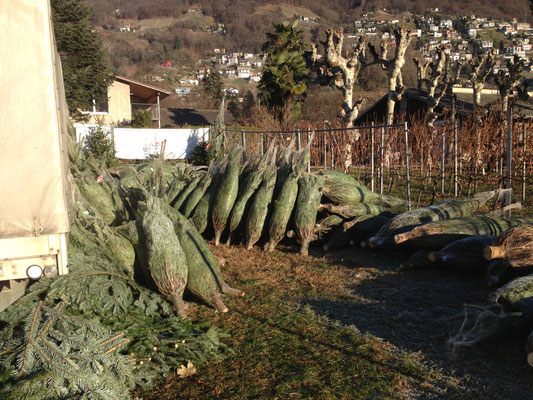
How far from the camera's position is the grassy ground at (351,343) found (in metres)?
3.58

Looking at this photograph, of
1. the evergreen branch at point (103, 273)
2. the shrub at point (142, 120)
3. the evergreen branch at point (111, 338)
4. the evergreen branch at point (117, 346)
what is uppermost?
the shrub at point (142, 120)

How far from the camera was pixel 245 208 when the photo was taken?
7.88 metres

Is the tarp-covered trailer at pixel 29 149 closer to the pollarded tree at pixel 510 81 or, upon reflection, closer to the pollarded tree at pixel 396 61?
the pollarded tree at pixel 396 61

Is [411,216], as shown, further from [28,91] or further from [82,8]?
[82,8]

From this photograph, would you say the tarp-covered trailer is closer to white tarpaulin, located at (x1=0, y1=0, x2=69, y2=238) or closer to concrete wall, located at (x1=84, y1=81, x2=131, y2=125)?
white tarpaulin, located at (x1=0, y1=0, x2=69, y2=238)

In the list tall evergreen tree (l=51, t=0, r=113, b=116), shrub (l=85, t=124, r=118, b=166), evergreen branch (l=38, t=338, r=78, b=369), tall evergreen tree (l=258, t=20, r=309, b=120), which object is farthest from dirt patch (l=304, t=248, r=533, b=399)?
tall evergreen tree (l=258, t=20, r=309, b=120)

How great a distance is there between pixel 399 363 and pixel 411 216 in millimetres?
3467

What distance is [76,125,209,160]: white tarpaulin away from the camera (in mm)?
20859

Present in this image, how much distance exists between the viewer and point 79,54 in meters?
30.6

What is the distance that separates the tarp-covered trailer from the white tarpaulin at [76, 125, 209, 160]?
17.8m

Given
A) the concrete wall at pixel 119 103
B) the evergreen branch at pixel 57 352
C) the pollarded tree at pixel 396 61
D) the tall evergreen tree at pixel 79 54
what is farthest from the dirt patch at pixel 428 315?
the concrete wall at pixel 119 103

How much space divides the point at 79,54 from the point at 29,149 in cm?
3061

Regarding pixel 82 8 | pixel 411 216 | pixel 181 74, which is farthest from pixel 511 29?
pixel 411 216

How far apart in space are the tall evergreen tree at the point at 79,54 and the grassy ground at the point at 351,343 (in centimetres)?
2647
